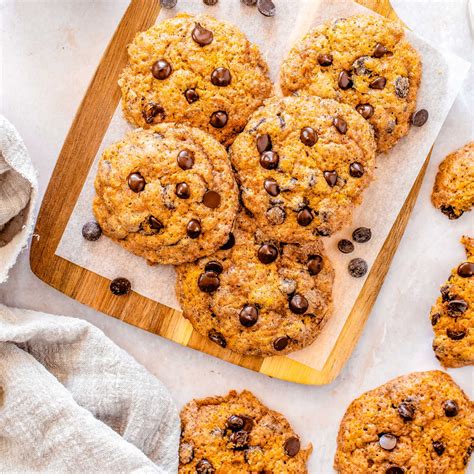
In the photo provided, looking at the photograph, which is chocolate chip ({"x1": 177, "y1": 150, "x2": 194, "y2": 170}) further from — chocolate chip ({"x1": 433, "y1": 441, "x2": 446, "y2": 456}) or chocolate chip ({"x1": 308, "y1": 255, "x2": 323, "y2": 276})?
chocolate chip ({"x1": 433, "y1": 441, "x2": 446, "y2": 456})

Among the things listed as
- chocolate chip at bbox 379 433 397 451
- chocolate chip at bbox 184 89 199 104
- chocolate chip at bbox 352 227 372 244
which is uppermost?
chocolate chip at bbox 184 89 199 104

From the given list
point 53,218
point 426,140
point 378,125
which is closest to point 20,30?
point 53,218

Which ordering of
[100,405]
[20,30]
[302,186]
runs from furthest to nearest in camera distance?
[20,30], [100,405], [302,186]

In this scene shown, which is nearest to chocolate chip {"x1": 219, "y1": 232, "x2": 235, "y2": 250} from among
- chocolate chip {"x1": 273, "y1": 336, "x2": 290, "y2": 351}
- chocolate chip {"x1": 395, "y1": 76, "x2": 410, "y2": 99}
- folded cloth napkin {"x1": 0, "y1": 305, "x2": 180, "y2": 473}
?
chocolate chip {"x1": 273, "y1": 336, "x2": 290, "y2": 351}

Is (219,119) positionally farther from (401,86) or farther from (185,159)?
(401,86)

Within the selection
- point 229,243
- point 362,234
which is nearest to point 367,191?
point 362,234

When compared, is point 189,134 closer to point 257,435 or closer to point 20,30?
point 20,30
